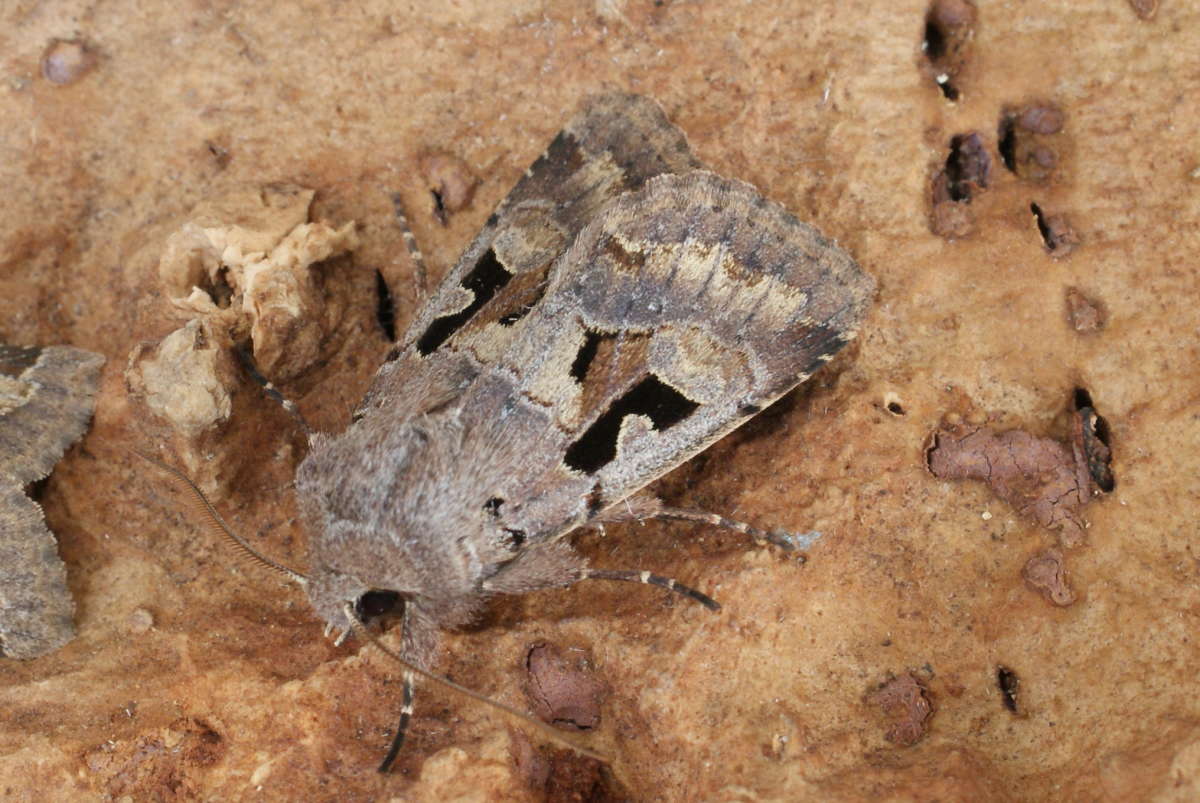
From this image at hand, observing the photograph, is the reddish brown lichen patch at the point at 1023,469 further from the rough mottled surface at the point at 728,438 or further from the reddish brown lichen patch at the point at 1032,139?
the reddish brown lichen patch at the point at 1032,139

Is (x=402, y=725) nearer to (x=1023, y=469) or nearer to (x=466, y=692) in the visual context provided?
(x=466, y=692)

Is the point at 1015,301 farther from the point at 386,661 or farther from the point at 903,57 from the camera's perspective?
the point at 386,661

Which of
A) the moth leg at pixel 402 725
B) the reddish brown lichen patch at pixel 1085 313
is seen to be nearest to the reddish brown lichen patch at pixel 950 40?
the reddish brown lichen patch at pixel 1085 313

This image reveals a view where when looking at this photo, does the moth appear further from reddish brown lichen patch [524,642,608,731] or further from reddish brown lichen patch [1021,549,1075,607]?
reddish brown lichen patch [1021,549,1075,607]

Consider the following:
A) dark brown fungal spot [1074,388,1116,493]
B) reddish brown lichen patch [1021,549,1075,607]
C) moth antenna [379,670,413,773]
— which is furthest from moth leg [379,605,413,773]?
dark brown fungal spot [1074,388,1116,493]

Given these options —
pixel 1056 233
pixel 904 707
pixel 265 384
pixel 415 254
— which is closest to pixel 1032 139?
pixel 1056 233

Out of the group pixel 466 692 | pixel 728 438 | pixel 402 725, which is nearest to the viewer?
pixel 466 692

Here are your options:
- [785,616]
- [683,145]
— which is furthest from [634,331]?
[785,616]
